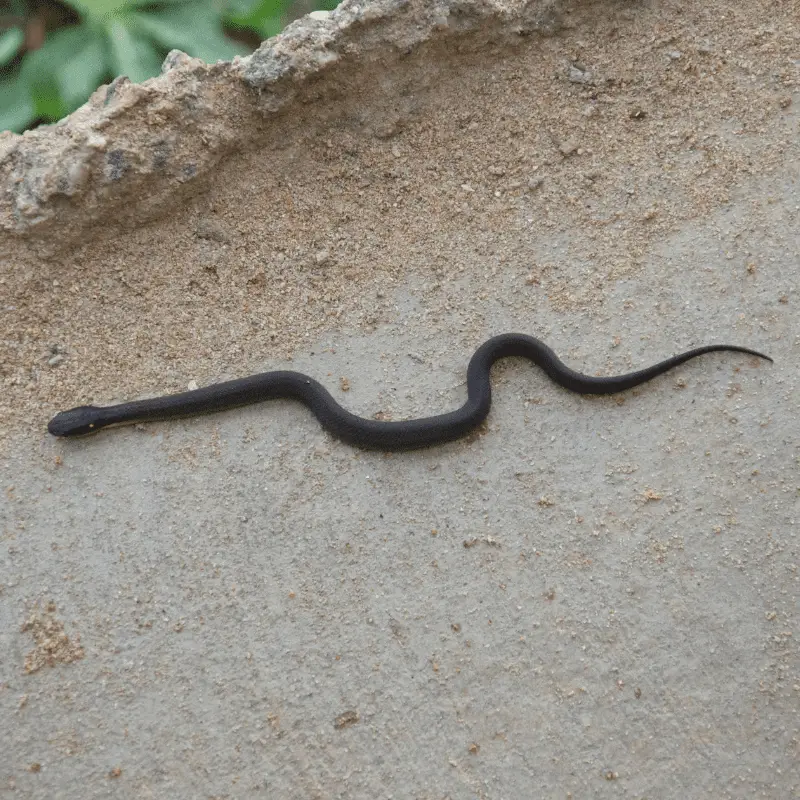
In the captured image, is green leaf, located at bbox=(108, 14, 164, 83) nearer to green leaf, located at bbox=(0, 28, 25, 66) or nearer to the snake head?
green leaf, located at bbox=(0, 28, 25, 66)

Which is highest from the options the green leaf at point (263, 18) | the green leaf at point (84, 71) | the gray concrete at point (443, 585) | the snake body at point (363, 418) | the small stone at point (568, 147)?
the green leaf at point (84, 71)

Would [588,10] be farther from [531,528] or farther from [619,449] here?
[531,528]

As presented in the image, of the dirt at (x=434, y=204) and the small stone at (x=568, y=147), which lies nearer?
the dirt at (x=434, y=204)

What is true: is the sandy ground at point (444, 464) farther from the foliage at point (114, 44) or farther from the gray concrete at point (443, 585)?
the foliage at point (114, 44)

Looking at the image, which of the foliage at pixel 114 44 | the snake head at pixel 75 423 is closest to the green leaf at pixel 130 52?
the foliage at pixel 114 44

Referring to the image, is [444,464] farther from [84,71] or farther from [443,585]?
[84,71]

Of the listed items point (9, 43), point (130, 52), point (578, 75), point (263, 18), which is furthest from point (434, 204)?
point (9, 43)

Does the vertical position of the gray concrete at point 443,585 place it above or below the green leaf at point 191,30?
below
